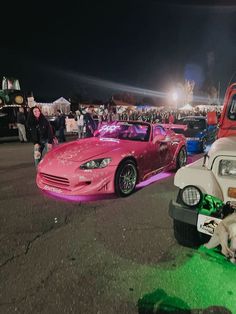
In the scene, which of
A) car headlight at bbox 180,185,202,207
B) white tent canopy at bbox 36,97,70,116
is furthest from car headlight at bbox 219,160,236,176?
white tent canopy at bbox 36,97,70,116

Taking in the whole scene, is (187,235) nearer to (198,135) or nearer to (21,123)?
(198,135)

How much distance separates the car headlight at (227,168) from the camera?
125 inches

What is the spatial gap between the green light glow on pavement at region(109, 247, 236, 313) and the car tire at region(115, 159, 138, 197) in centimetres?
211

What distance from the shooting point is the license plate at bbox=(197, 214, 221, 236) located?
2903mm

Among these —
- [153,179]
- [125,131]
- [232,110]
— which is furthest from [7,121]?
[232,110]

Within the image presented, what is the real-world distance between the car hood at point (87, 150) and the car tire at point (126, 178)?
0.33 m

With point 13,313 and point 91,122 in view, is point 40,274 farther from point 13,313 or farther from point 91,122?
point 91,122

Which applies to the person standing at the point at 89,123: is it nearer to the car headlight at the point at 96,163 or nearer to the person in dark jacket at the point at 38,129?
the person in dark jacket at the point at 38,129

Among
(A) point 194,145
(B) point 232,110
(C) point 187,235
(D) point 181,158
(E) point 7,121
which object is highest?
(B) point 232,110

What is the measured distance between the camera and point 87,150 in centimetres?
541

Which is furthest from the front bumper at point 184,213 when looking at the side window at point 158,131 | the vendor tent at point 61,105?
the vendor tent at point 61,105

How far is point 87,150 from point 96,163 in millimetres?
512

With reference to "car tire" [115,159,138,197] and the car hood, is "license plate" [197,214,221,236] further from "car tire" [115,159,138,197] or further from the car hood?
the car hood

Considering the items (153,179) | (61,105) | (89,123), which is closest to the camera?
(153,179)
